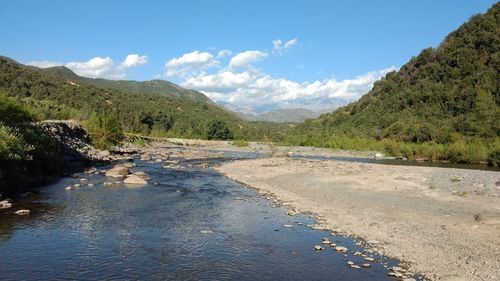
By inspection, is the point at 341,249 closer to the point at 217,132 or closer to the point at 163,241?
the point at 163,241

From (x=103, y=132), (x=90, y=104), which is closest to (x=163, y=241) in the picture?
(x=103, y=132)

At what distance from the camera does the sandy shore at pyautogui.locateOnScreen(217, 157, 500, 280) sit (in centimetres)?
1591

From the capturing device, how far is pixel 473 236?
1862 cm

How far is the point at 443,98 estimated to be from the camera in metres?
102

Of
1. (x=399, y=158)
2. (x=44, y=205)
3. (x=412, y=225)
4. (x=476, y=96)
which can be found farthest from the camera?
(x=476, y=96)

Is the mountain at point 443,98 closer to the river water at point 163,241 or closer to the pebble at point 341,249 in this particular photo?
the river water at point 163,241

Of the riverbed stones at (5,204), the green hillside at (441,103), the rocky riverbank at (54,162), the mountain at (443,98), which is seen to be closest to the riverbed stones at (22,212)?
the riverbed stones at (5,204)

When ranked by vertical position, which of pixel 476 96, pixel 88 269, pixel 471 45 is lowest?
pixel 88 269

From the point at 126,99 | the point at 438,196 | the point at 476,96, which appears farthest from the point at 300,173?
the point at 126,99

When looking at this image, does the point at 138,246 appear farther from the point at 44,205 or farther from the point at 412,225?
the point at 412,225

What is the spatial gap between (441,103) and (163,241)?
97.3m

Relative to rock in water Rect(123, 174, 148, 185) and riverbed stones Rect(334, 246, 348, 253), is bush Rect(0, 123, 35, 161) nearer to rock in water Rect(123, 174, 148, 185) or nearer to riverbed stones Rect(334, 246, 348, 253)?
rock in water Rect(123, 174, 148, 185)

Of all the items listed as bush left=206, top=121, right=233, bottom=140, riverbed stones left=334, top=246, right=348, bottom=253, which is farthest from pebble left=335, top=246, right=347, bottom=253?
bush left=206, top=121, right=233, bottom=140

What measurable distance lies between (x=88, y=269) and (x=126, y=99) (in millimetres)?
191942
